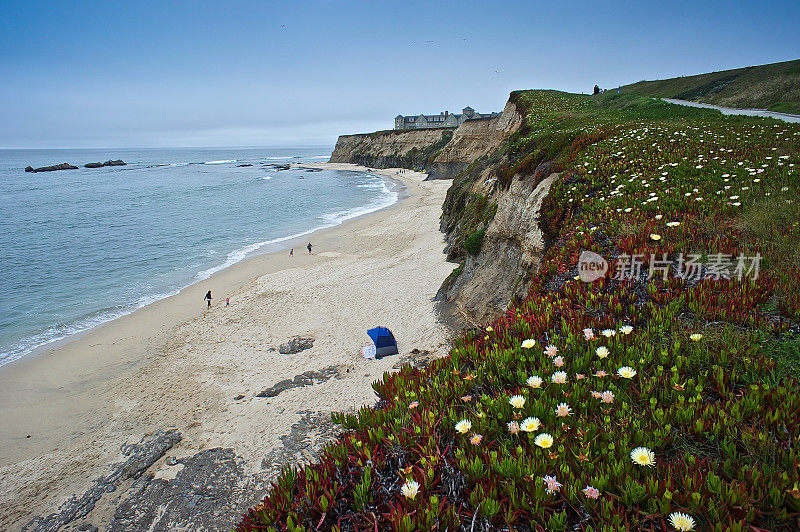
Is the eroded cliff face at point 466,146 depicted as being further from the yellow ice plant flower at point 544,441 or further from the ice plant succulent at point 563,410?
the yellow ice plant flower at point 544,441

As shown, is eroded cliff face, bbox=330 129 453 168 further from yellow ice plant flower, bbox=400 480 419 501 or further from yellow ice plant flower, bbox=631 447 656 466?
yellow ice plant flower, bbox=400 480 419 501

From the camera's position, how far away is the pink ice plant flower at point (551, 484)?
2.63 metres

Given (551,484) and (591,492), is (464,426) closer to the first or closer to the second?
(551,484)

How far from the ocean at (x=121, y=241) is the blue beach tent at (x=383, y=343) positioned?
14722mm

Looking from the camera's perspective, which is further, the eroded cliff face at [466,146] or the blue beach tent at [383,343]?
the eroded cliff face at [466,146]

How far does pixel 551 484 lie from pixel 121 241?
42.4 m

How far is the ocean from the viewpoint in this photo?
69.2ft

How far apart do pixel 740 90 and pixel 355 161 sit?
113343 mm

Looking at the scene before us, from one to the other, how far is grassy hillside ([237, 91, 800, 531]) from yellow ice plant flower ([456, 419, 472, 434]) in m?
0.01

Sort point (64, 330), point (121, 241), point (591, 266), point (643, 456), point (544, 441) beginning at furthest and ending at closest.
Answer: point (121, 241) < point (64, 330) < point (591, 266) < point (544, 441) < point (643, 456)

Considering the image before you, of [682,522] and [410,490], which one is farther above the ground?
[682,522]

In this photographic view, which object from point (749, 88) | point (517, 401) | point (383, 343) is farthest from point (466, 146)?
point (517, 401)

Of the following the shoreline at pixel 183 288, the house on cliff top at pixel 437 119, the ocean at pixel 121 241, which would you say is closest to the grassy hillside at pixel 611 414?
the shoreline at pixel 183 288

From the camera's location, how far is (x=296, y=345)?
1539 cm
